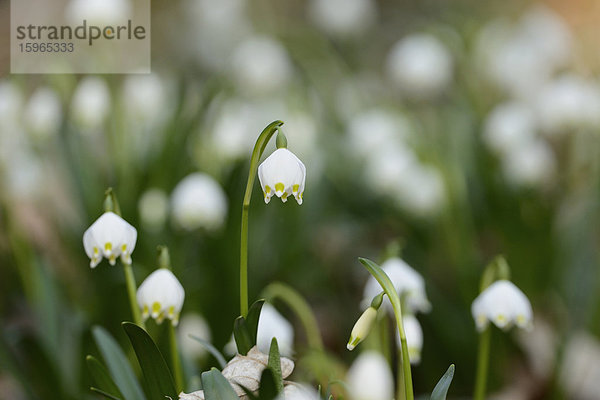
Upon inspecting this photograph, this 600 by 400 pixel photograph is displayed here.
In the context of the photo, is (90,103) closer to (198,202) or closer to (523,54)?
(198,202)

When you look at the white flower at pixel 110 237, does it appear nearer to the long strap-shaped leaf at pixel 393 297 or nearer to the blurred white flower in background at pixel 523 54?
the long strap-shaped leaf at pixel 393 297

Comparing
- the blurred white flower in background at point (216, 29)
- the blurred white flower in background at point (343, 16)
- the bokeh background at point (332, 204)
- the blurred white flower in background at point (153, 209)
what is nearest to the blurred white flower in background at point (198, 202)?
the bokeh background at point (332, 204)

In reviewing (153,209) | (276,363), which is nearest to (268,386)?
(276,363)

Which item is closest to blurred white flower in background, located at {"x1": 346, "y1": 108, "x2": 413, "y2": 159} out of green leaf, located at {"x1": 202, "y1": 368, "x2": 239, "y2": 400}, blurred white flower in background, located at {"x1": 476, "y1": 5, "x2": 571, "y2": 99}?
blurred white flower in background, located at {"x1": 476, "y1": 5, "x2": 571, "y2": 99}

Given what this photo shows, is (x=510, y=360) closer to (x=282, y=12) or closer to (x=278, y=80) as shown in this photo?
(x=278, y=80)

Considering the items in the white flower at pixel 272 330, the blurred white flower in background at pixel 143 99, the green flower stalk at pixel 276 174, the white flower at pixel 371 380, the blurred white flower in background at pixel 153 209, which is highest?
the blurred white flower in background at pixel 143 99

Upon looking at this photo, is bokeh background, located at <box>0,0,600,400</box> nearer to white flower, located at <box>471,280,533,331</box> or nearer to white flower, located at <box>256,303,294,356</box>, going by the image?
white flower, located at <box>256,303,294,356</box>

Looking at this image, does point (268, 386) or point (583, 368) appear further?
point (583, 368)
